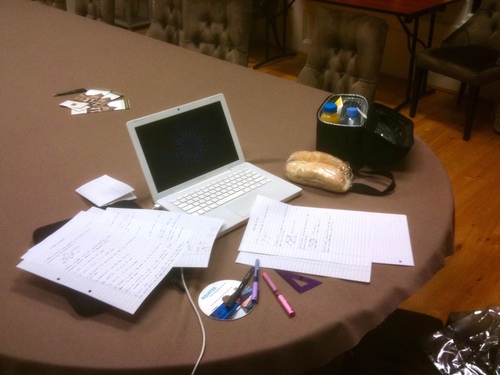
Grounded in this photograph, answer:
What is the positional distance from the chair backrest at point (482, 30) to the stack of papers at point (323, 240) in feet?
8.19

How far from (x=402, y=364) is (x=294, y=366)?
2.29 ft

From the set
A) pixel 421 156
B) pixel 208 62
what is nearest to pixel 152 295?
pixel 421 156

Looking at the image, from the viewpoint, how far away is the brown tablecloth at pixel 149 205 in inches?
30.4

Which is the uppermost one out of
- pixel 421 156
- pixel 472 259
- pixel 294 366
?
pixel 421 156

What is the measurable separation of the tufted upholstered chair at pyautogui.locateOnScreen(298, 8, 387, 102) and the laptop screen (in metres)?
0.88

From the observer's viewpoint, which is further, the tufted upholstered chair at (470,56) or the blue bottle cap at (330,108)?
the tufted upholstered chair at (470,56)

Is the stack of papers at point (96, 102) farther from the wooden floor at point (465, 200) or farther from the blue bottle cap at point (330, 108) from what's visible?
the wooden floor at point (465, 200)

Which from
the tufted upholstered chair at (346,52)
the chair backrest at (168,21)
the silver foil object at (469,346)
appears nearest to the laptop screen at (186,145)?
the silver foil object at (469,346)

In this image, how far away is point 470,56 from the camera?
2877 millimetres

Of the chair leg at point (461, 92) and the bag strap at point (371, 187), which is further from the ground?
the bag strap at point (371, 187)

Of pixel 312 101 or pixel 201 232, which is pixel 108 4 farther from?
pixel 201 232

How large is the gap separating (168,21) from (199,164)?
1.77 metres

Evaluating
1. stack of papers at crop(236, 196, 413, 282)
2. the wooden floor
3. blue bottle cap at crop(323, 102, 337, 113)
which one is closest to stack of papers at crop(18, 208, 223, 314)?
stack of papers at crop(236, 196, 413, 282)

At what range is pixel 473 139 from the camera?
9.57 ft
